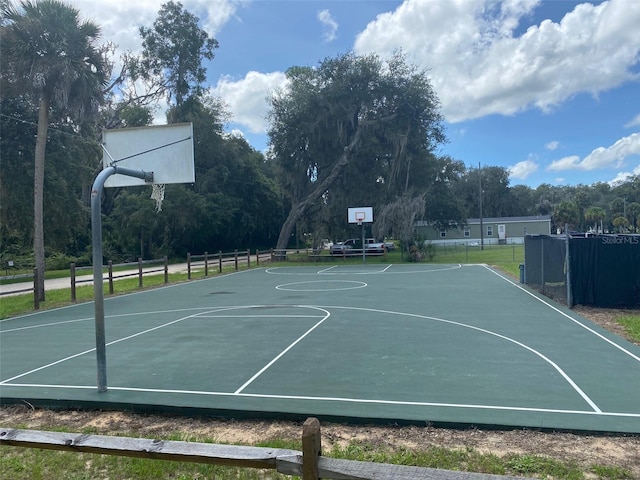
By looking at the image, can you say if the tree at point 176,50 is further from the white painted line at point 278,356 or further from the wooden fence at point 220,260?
the white painted line at point 278,356

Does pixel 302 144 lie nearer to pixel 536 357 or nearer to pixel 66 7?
pixel 66 7

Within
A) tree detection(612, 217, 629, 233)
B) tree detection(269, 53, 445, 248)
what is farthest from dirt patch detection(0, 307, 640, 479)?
tree detection(612, 217, 629, 233)

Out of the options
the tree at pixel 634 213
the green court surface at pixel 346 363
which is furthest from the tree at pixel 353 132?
the tree at pixel 634 213

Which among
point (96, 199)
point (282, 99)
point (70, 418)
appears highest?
point (282, 99)

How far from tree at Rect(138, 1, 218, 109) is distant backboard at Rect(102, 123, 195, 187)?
3360cm

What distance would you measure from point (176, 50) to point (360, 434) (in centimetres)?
3828

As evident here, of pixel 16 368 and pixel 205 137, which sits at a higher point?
pixel 205 137

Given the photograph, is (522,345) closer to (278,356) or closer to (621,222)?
(278,356)

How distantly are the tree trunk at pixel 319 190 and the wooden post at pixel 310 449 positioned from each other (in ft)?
99.4

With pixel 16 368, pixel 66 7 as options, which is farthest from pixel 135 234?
pixel 16 368

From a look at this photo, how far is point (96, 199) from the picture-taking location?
17.9 ft

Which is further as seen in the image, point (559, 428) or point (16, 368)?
point (16, 368)

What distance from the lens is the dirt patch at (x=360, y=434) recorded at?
4086mm

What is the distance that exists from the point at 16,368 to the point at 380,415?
5570 mm
